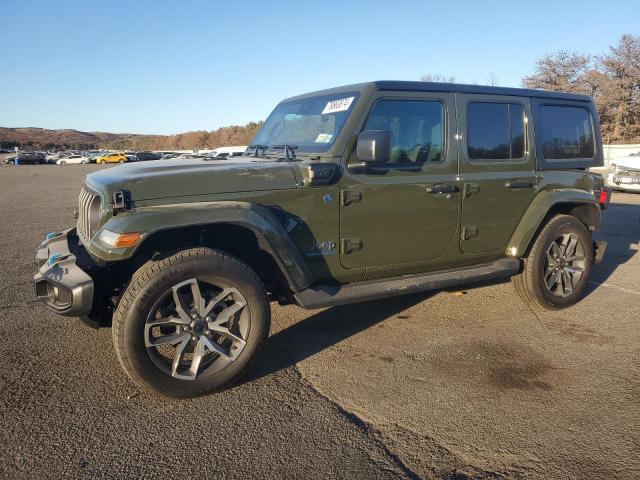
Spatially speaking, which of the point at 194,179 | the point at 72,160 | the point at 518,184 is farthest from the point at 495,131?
the point at 72,160

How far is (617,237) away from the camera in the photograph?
8.34 metres

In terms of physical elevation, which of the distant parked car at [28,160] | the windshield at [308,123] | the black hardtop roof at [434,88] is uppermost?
the distant parked car at [28,160]

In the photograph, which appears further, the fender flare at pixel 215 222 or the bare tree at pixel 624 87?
the bare tree at pixel 624 87

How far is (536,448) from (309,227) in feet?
6.31

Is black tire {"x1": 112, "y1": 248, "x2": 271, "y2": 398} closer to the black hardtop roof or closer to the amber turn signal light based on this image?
the amber turn signal light

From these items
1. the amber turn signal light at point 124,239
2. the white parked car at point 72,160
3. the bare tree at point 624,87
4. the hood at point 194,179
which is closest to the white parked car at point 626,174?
the hood at point 194,179

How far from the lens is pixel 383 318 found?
4.59 metres

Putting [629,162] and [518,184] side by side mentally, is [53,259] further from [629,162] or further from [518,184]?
[629,162]

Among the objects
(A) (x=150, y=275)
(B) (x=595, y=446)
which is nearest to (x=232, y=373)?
(A) (x=150, y=275)

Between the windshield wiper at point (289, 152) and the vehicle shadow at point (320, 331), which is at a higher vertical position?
the windshield wiper at point (289, 152)

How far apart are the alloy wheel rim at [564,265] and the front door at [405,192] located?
3.96 feet

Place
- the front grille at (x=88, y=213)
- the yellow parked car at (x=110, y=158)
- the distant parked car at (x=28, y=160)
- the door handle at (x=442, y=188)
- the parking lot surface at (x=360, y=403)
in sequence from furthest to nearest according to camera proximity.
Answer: the yellow parked car at (x=110, y=158) < the distant parked car at (x=28, y=160) < the door handle at (x=442, y=188) < the front grille at (x=88, y=213) < the parking lot surface at (x=360, y=403)

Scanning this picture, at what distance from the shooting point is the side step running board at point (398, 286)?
3500 millimetres

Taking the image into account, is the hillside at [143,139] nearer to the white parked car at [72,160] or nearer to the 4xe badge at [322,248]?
the white parked car at [72,160]
